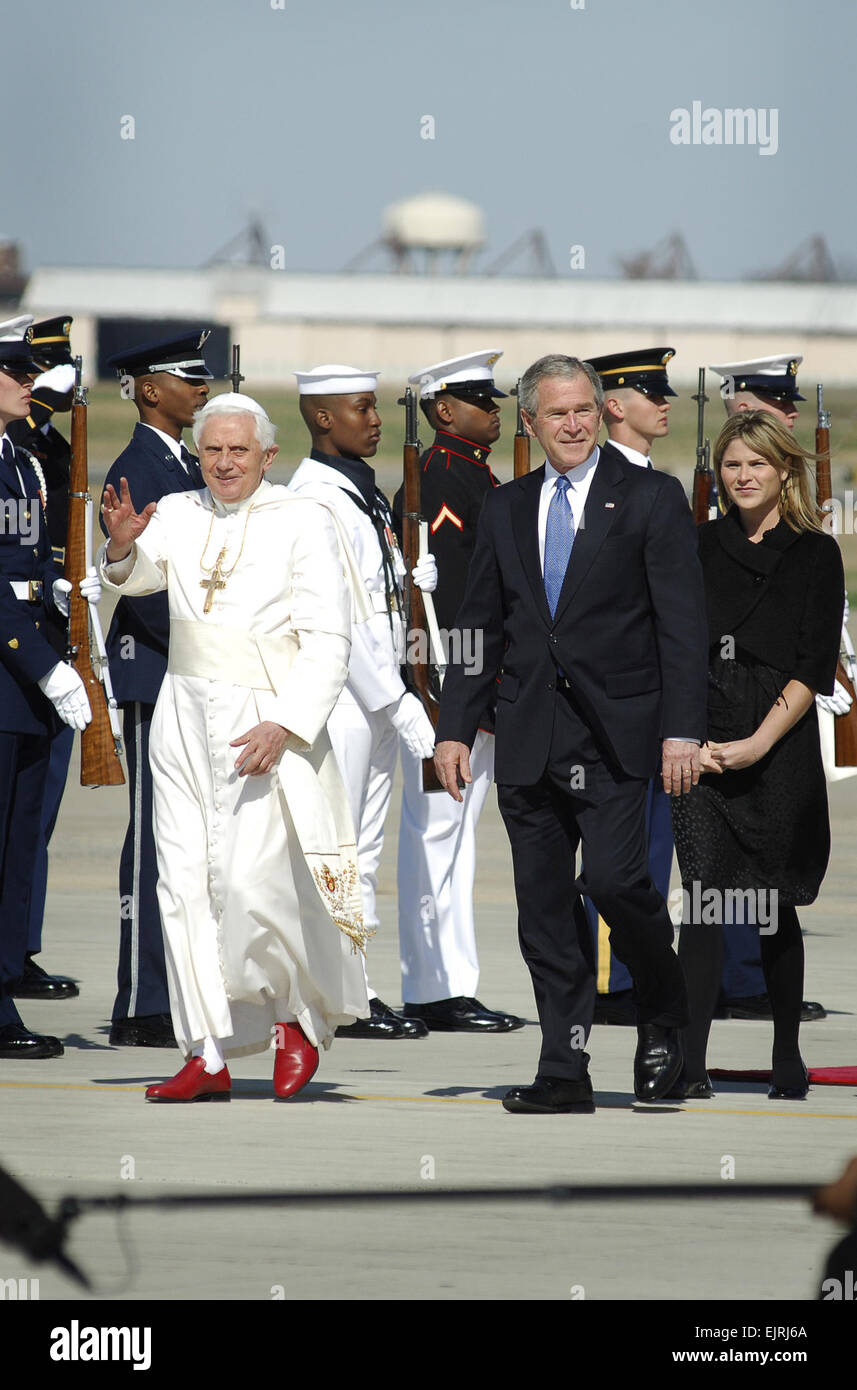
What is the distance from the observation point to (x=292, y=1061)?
6.27m

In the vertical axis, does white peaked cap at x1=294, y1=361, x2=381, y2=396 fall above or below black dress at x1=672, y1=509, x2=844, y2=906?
above

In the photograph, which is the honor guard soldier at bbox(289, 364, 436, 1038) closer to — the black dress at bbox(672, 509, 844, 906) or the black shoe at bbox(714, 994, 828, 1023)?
the black shoe at bbox(714, 994, 828, 1023)

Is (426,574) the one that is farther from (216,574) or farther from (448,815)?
(216,574)

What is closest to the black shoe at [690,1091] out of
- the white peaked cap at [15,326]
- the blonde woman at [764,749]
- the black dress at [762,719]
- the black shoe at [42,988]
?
the blonde woman at [764,749]

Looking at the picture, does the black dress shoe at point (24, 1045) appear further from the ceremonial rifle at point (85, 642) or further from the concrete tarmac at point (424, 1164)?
the ceremonial rifle at point (85, 642)

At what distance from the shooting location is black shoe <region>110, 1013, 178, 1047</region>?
719 cm

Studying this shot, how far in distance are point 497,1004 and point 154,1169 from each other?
9.76ft

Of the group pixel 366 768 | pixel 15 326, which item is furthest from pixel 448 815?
pixel 15 326

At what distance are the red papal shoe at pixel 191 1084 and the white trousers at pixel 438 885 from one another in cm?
159

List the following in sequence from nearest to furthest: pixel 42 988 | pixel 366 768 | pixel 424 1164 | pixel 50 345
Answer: pixel 424 1164 < pixel 366 768 < pixel 50 345 < pixel 42 988

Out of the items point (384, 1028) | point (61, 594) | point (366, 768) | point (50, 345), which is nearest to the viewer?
point (61, 594)

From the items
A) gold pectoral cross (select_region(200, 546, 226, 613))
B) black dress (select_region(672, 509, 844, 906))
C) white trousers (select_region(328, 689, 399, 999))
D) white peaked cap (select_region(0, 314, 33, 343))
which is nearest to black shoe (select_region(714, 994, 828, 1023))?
white trousers (select_region(328, 689, 399, 999))

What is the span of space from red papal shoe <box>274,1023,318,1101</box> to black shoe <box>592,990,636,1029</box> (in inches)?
68.8

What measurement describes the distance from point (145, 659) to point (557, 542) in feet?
5.00
